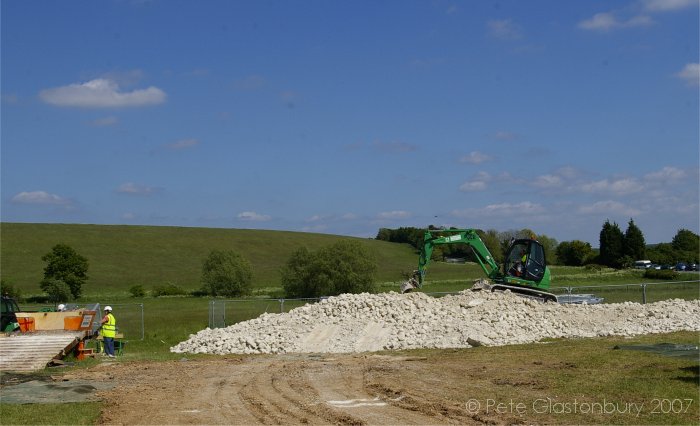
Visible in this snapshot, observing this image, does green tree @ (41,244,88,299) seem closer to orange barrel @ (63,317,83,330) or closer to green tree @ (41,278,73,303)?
green tree @ (41,278,73,303)

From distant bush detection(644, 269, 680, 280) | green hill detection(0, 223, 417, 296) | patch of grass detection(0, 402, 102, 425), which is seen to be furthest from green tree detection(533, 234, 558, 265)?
patch of grass detection(0, 402, 102, 425)

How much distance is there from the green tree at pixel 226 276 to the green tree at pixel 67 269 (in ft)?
37.6

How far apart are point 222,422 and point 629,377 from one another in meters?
7.31

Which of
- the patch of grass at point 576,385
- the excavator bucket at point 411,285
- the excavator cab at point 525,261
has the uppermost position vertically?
the excavator cab at point 525,261

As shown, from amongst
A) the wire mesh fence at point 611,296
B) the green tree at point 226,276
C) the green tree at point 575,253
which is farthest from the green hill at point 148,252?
the wire mesh fence at point 611,296

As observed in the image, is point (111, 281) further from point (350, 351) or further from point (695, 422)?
point (695, 422)

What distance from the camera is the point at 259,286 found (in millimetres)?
68188

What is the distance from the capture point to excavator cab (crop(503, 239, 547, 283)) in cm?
2756

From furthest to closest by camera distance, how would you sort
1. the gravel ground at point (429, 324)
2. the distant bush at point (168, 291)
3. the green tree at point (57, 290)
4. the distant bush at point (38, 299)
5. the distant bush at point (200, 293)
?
the distant bush at point (168, 291) < the distant bush at point (200, 293) < the distant bush at point (38, 299) < the green tree at point (57, 290) < the gravel ground at point (429, 324)

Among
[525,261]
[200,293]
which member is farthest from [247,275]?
[525,261]

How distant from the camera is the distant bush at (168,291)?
6359 centimetres

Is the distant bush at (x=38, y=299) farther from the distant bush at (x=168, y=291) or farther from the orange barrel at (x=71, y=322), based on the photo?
the orange barrel at (x=71, y=322)

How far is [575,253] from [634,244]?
7.07m

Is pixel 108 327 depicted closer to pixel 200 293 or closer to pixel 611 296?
pixel 611 296
